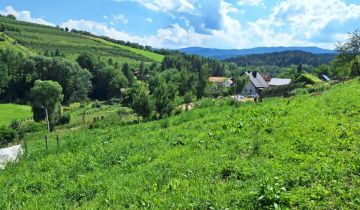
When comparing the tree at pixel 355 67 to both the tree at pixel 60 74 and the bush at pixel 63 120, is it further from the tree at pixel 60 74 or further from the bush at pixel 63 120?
the tree at pixel 60 74

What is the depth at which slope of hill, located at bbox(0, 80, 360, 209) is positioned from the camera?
25.7 feet

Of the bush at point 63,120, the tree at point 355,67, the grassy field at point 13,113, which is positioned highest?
the tree at point 355,67

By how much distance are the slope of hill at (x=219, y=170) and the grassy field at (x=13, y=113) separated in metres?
69.4

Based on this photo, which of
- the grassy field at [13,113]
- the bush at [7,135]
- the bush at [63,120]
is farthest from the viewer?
the grassy field at [13,113]

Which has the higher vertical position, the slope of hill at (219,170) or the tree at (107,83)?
the slope of hill at (219,170)

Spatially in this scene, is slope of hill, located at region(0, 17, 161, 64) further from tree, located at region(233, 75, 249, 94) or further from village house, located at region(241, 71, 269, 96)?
village house, located at region(241, 71, 269, 96)

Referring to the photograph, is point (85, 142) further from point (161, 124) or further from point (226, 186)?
point (226, 186)

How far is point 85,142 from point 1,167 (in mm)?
4355

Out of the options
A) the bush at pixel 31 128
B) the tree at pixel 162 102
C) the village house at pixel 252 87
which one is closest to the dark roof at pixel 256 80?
the village house at pixel 252 87

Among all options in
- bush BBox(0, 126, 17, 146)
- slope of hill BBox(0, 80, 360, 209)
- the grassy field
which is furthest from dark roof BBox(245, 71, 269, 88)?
slope of hill BBox(0, 80, 360, 209)

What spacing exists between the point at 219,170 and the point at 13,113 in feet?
283

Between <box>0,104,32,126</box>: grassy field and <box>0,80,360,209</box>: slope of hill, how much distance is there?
228 feet

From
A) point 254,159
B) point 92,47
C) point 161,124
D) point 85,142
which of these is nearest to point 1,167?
point 85,142

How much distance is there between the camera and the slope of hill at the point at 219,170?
309 inches
